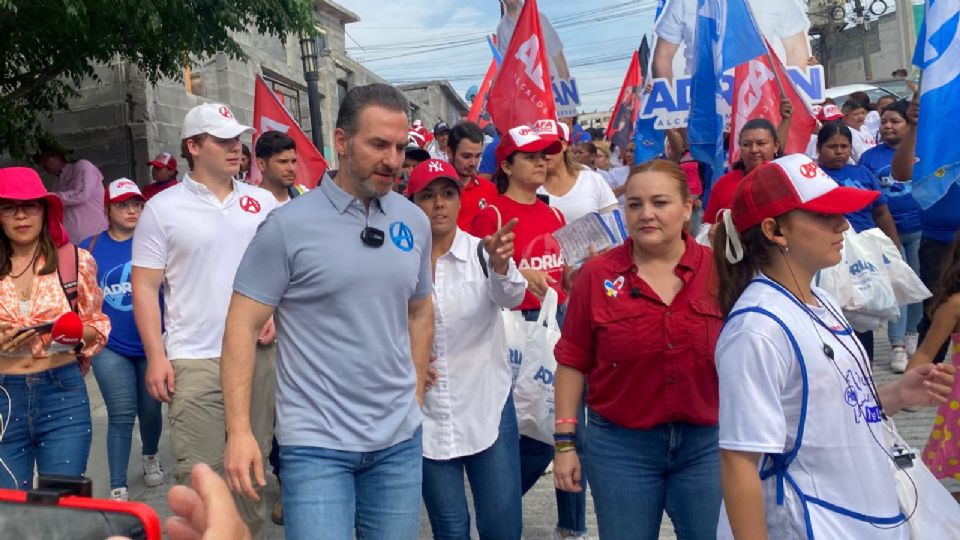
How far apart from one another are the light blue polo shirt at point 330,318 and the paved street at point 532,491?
2.14m

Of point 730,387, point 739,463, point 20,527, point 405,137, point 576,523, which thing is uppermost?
point 405,137

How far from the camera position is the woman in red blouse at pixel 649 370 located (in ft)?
11.0

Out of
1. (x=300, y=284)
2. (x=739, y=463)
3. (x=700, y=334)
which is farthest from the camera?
(x=700, y=334)

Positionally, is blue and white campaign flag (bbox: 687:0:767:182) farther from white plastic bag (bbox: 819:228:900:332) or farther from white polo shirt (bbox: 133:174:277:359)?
white polo shirt (bbox: 133:174:277:359)

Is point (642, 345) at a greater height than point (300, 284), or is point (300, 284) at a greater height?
point (300, 284)

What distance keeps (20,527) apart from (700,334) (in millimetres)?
2552

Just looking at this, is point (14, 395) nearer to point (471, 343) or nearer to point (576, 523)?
point (471, 343)

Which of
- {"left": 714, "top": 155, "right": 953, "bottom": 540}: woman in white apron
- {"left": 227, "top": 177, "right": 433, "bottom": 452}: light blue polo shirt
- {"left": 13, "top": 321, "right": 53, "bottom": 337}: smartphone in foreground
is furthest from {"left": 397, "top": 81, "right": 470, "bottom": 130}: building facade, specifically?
{"left": 714, "top": 155, "right": 953, "bottom": 540}: woman in white apron

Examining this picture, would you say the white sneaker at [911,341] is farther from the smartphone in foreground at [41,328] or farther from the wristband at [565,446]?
the smartphone in foreground at [41,328]

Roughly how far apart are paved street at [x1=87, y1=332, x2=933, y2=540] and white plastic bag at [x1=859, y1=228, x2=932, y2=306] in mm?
932

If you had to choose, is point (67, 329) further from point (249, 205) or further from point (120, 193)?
point (120, 193)

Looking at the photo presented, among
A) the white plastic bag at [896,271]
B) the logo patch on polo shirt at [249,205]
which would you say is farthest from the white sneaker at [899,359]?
the logo patch on polo shirt at [249,205]

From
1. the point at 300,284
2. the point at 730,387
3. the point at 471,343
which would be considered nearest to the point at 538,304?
the point at 471,343

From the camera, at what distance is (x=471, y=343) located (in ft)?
13.5
